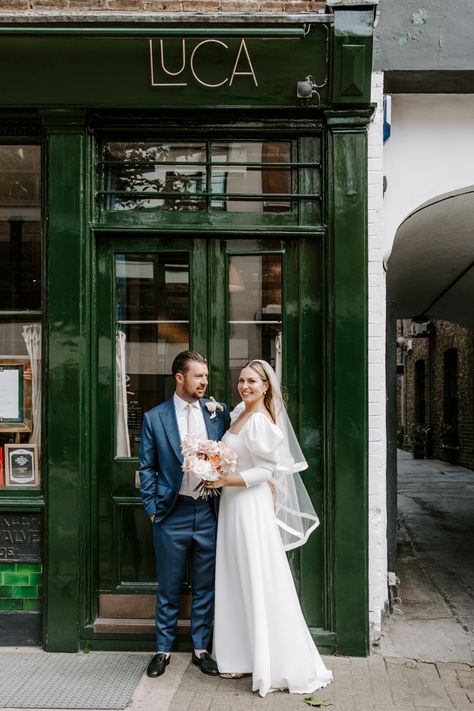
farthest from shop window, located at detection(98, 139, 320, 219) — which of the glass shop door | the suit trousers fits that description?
the suit trousers

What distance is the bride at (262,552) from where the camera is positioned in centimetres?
454

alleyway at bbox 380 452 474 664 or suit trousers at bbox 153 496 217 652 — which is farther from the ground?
suit trousers at bbox 153 496 217 652

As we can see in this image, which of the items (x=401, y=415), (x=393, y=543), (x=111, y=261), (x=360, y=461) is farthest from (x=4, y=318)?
(x=401, y=415)

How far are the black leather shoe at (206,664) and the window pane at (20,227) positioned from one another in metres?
2.80

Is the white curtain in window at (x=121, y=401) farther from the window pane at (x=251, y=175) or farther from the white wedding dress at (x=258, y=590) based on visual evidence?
the window pane at (x=251, y=175)

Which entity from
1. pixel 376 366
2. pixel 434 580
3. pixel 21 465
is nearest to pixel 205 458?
pixel 376 366

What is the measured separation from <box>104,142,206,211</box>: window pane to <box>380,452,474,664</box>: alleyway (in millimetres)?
3724

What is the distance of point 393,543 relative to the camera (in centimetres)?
623

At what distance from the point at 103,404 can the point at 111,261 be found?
1.08 metres

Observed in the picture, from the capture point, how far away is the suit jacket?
4.74 meters

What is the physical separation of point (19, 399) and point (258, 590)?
7.80ft

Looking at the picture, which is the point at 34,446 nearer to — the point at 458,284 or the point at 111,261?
the point at 111,261

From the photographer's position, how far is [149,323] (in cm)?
556

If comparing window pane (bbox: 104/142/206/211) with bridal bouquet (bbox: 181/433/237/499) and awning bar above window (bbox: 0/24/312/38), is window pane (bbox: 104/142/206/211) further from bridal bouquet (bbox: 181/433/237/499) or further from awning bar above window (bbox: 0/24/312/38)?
bridal bouquet (bbox: 181/433/237/499)
